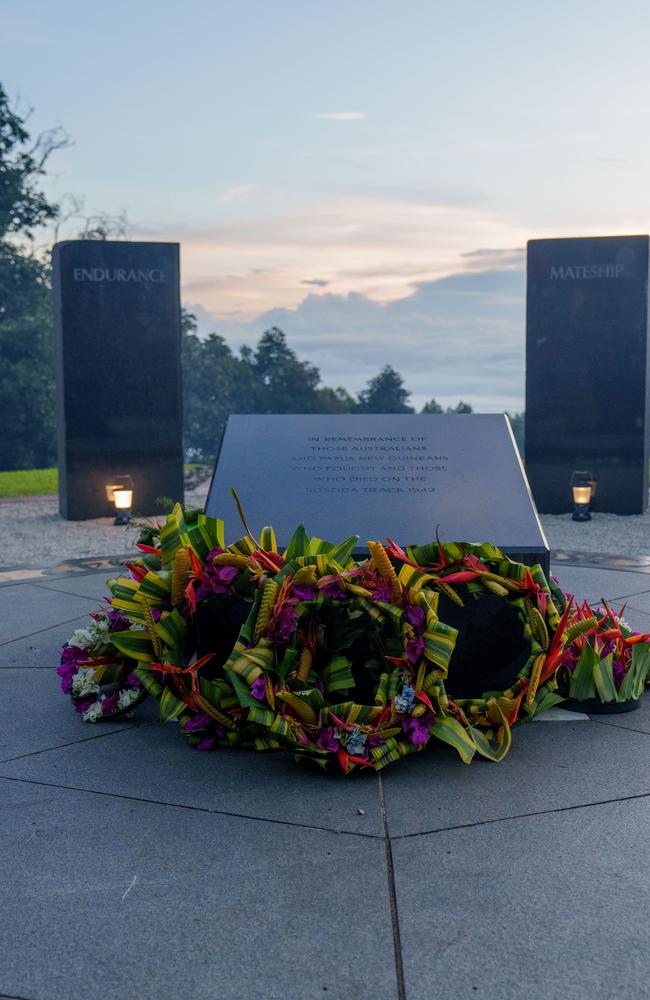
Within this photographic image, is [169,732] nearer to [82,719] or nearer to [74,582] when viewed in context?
[82,719]

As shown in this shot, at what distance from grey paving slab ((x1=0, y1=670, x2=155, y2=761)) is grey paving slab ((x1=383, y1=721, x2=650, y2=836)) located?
4.40 ft

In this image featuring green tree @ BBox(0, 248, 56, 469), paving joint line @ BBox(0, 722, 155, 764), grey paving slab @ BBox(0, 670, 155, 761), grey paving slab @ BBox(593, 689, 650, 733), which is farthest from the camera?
green tree @ BBox(0, 248, 56, 469)

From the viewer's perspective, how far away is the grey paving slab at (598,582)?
7079mm

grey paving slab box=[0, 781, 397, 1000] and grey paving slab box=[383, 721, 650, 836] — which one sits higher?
grey paving slab box=[383, 721, 650, 836]

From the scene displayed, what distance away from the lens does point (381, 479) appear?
5184 mm

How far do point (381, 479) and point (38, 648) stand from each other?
2283 mm

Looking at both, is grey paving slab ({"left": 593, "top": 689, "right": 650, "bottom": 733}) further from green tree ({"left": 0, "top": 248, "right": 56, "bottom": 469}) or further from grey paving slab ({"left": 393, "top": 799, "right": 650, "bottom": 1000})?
green tree ({"left": 0, "top": 248, "right": 56, "bottom": 469})

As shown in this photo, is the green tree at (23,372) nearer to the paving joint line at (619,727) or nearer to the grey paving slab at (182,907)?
the paving joint line at (619,727)

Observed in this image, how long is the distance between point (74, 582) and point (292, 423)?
10.3 feet

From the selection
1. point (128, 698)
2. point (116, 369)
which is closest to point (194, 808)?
point (128, 698)

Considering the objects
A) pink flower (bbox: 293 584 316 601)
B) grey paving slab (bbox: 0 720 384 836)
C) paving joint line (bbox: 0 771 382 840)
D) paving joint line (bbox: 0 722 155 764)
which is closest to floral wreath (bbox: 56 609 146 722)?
paving joint line (bbox: 0 722 155 764)

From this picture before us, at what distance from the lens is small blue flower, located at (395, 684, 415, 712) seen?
11.8 ft

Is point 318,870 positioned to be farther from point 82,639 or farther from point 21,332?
point 21,332

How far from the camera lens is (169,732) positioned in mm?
4082
